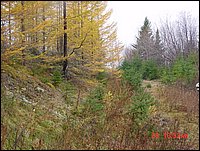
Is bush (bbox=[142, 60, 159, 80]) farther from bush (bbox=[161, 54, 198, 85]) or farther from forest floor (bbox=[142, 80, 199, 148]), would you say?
forest floor (bbox=[142, 80, 199, 148])

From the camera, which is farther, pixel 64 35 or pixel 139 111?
pixel 64 35

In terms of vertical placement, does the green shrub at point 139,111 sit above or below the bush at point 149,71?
below

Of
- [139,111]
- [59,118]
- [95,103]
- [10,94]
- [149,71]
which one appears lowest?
[59,118]

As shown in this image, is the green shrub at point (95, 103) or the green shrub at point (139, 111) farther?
the green shrub at point (95, 103)

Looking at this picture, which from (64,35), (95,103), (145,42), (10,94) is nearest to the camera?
(10,94)

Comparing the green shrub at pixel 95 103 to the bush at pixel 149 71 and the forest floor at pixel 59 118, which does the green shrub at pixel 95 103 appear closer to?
the forest floor at pixel 59 118

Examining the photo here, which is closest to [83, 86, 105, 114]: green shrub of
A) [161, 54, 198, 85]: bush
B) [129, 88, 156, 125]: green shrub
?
[129, 88, 156, 125]: green shrub

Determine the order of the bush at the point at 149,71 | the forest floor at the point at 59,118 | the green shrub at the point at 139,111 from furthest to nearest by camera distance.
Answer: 1. the bush at the point at 149,71
2. the green shrub at the point at 139,111
3. the forest floor at the point at 59,118

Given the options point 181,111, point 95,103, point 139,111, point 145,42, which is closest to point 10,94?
point 95,103

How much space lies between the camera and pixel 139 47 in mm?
28516
